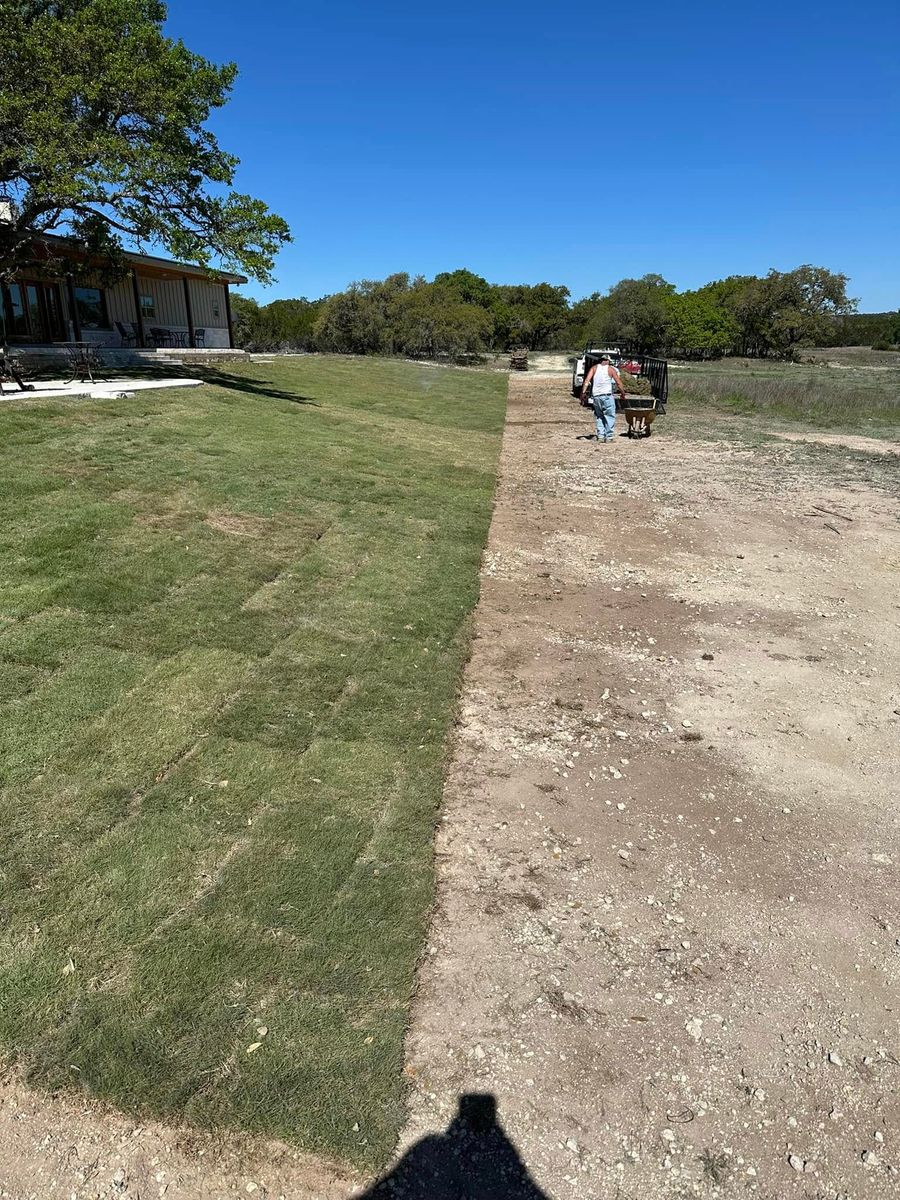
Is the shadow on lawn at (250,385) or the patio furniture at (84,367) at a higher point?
the patio furniture at (84,367)

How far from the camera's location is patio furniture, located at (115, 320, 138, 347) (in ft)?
80.3

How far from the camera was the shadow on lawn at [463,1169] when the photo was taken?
1985 millimetres

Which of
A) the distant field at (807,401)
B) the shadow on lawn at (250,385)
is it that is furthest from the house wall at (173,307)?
the distant field at (807,401)

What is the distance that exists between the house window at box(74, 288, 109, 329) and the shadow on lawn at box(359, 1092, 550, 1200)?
85.1 ft

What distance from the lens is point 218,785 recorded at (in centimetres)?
350

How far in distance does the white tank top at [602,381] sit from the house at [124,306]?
11423 mm

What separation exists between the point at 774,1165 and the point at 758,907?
105 cm

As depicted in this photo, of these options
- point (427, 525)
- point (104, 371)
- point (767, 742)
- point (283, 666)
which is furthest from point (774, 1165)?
point (104, 371)

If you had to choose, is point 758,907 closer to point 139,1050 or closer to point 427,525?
point 139,1050

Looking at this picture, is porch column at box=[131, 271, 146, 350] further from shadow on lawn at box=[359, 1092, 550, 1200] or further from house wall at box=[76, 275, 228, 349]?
shadow on lawn at box=[359, 1092, 550, 1200]

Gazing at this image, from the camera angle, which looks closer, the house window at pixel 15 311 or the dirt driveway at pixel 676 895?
the dirt driveway at pixel 676 895

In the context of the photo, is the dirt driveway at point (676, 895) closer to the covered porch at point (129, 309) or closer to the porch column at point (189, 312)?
the covered porch at point (129, 309)

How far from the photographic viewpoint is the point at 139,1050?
2.27 metres

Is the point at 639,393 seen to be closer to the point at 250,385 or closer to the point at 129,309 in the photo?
the point at 250,385
